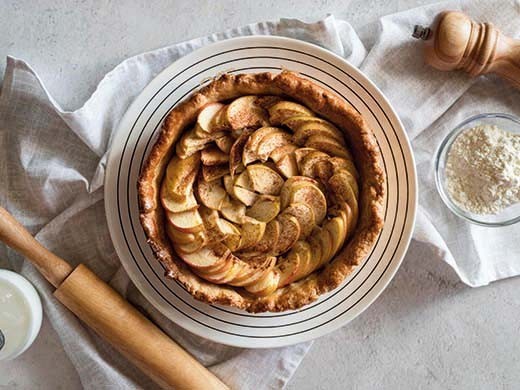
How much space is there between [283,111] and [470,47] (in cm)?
78

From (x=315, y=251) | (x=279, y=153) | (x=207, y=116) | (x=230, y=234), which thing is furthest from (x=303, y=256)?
(x=207, y=116)

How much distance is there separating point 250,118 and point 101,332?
99 centimetres

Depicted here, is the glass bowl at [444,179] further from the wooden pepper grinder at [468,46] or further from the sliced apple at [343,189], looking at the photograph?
the sliced apple at [343,189]

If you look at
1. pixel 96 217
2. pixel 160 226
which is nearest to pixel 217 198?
pixel 160 226

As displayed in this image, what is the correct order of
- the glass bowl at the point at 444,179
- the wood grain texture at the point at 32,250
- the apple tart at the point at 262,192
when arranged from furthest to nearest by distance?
the glass bowl at the point at 444,179
the wood grain texture at the point at 32,250
the apple tart at the point at 262,192

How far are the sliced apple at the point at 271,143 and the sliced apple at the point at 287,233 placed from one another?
0.22 meters

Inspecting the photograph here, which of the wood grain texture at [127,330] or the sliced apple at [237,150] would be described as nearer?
the sliced apple at [237,150]

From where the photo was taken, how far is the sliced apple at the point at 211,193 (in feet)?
7.42

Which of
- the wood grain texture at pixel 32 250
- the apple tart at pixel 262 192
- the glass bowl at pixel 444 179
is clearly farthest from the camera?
the glass bowl at pixel 444 179

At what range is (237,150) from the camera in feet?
7.31

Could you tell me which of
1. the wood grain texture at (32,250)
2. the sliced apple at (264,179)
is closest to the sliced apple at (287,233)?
the sliced apple at (264,179)

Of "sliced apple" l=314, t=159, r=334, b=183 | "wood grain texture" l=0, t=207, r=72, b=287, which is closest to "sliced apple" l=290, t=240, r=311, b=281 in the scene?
"sliced apple" l=314, t=159, r=334, b=183

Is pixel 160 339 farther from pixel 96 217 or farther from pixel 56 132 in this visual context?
pixel 56 132

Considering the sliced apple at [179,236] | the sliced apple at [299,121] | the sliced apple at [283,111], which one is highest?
the sliced apple at [283,111]
